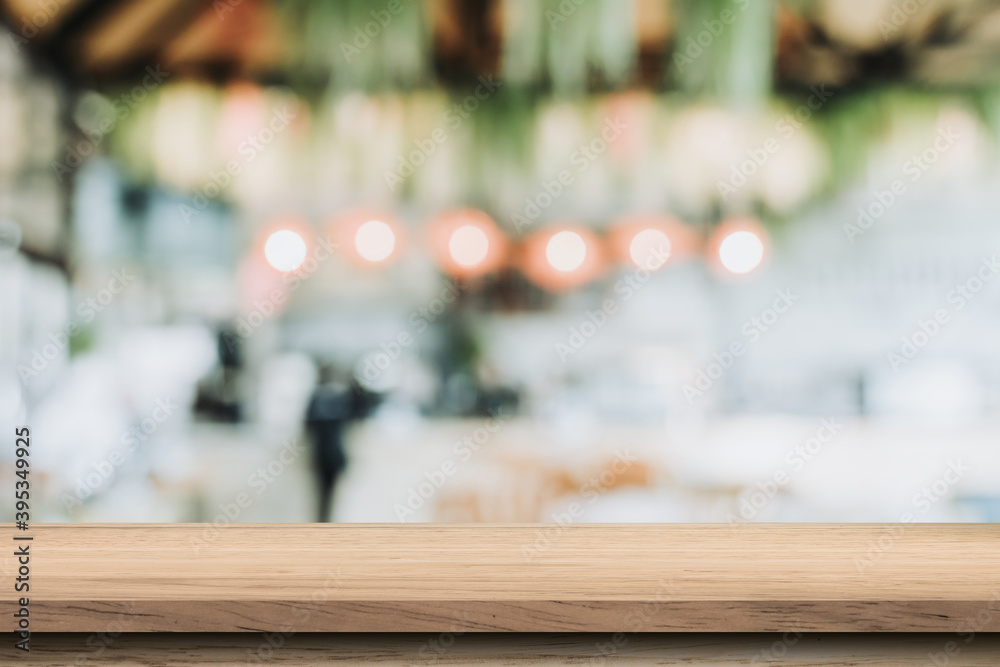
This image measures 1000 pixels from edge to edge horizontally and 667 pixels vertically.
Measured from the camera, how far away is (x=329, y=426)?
245cm

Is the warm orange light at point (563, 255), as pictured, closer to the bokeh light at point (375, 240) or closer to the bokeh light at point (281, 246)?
the bokeh light at point (375, 240)

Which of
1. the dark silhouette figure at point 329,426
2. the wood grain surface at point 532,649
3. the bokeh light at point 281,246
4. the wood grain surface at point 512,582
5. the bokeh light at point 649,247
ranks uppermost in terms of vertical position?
the bokeh light at point 649,247

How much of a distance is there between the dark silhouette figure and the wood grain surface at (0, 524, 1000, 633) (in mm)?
1583

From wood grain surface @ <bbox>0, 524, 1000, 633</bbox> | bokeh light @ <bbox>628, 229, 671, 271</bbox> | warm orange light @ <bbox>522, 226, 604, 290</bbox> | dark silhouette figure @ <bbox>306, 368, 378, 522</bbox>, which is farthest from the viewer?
bokeh light @ <bbox>628, 229, 671, 271</bbox>

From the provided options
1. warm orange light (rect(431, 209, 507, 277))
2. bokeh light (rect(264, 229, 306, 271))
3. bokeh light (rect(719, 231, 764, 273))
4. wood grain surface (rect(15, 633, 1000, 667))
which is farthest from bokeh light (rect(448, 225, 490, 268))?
wood grain surface (rect(15, 633, 1000, 667))

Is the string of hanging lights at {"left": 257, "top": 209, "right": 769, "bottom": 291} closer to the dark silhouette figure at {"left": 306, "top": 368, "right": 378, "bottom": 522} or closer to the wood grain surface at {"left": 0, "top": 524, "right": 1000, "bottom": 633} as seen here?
the dark silhouette figure at {"left": 306, "top": 368, "right": 378, "bottom": 522}

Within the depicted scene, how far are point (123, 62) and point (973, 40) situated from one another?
2.48 metres

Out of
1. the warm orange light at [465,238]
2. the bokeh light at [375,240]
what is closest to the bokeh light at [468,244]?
the warm orange light at [465,238]

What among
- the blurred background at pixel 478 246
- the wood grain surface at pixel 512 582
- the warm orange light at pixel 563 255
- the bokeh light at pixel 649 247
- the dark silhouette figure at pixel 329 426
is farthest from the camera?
the bokeh light at pixel 649 247

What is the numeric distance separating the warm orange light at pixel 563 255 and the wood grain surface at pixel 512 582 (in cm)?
185

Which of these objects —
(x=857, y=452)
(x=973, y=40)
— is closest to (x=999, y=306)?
(x=857, y=452)

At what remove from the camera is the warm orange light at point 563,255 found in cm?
263

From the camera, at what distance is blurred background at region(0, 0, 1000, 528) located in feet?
7.07

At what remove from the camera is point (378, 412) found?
2.55m
